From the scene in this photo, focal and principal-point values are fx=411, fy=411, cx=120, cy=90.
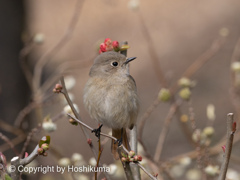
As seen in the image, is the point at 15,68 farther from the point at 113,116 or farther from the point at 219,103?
the point at 219,103

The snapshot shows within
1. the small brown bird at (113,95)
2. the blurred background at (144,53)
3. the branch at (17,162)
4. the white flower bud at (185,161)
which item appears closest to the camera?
the branch at (17,162)

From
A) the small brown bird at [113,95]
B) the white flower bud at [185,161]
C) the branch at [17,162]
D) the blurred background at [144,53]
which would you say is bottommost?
the branch at [17,162]

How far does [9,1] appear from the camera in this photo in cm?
514

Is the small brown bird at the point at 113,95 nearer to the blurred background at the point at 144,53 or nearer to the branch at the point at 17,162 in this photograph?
the branch at the point at 17,162

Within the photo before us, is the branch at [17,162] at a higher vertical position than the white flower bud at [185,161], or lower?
lower

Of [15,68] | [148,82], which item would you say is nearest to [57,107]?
[148,82]

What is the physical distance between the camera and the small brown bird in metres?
2.90

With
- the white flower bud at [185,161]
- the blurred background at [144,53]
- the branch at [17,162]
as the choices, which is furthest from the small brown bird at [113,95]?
the blurred background at [144,53]

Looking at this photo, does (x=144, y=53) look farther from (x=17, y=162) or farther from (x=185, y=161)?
(x=17, y=162)

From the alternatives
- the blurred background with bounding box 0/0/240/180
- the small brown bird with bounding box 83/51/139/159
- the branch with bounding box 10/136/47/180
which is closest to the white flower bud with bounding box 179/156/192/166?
the small brown bird with bounding box 83/51/139/159

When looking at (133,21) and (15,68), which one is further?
(133,21)

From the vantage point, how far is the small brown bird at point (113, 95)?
2900 millimetres

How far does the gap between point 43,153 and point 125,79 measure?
51.0 inches

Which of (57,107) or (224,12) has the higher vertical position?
(224,12)
